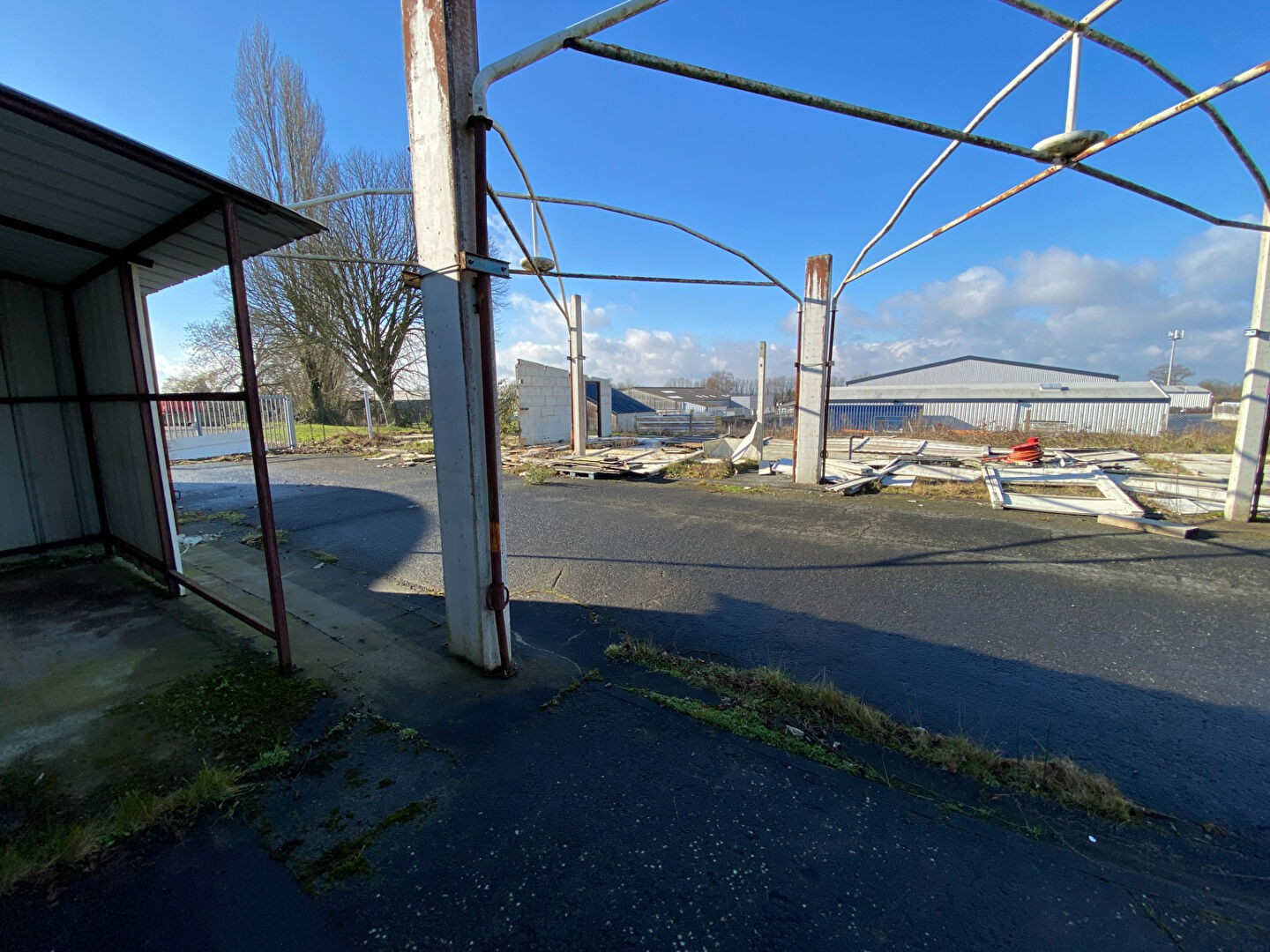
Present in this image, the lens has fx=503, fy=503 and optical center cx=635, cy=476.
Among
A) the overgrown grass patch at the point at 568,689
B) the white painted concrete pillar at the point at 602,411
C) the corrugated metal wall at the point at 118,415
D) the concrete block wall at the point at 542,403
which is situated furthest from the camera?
the white painted concrete pillar at the point at 602,411

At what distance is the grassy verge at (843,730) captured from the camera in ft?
7.15

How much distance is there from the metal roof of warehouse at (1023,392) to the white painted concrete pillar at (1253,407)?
61.7 feet

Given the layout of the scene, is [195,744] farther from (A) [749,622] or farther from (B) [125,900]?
(A) [749,622]

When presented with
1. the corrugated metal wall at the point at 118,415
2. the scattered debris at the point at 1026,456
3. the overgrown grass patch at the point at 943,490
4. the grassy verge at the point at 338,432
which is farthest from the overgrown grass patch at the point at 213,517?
the scattered debris at the point at 1026,456

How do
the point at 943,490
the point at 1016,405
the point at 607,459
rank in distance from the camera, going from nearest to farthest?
the point at 943,490 < the point at 607,459 < the point at 1016,405

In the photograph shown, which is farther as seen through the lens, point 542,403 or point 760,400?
point 542,403

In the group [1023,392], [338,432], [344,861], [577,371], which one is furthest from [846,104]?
[1023,392]

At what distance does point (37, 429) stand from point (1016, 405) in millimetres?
37963

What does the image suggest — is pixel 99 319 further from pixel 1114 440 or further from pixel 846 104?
pixel 1114 440

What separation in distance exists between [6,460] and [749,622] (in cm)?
675

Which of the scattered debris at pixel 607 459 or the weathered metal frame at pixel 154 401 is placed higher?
the weathered metal frame at pixel 154 401

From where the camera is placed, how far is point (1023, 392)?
3031 centimetres

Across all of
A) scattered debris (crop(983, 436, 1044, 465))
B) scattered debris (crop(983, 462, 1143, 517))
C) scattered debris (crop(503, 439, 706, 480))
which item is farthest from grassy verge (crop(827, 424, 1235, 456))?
scattered debris (crop(503, 439, 706, 480))

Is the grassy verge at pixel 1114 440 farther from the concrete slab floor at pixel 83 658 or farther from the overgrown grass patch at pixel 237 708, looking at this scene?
the concrete slab floor at pixel 83 658
